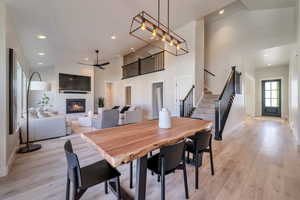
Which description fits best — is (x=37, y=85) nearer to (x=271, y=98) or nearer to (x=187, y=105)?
(x=187, y=105)

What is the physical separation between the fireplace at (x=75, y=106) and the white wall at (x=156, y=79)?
4.47 feet

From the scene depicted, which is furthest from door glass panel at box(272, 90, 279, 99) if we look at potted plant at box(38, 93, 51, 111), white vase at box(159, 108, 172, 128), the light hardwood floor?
potted plant at box(38, 93, 51, 111)

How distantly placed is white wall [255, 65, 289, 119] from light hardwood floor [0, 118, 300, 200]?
6.44m

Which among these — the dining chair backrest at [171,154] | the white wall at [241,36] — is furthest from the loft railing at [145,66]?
the dining chair backrest at [171,154]

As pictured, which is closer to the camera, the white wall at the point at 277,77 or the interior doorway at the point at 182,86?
the interior doorway at the point at 182,86

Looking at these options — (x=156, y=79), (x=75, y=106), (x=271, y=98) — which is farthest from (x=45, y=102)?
(x=271, y=98)

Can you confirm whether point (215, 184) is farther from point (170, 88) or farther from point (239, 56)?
point (239, 56)

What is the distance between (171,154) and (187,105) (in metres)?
4.01

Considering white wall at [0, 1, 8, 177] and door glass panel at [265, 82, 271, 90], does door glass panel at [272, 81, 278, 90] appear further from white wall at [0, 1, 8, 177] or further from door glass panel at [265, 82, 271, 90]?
white wall at [0, 1, 8, 177]

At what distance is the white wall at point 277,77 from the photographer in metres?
8.19

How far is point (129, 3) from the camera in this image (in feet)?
12.2

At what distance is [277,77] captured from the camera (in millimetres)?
8531

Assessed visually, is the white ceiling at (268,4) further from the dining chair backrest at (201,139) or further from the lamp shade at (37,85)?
the lamp shade at (37,85)

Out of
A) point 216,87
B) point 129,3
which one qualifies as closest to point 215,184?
point 129,3
